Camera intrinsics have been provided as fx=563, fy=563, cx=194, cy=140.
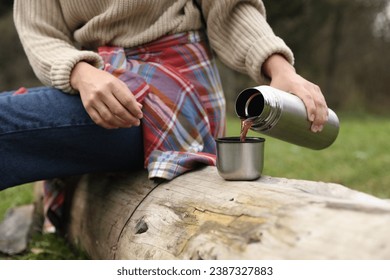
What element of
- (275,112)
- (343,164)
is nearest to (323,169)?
(343,164)

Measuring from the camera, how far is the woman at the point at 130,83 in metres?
1.73

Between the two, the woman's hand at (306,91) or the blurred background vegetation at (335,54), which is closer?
the woman's hand at (306,91)

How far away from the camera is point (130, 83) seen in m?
1.83

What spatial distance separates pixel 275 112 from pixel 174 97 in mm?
468

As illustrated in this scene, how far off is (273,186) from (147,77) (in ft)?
2.32

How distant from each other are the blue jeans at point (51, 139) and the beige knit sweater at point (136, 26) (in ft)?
0.57

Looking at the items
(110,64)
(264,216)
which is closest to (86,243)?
(110,64)

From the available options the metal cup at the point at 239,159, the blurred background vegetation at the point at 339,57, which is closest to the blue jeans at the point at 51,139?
the metal cup at the point at 239,159

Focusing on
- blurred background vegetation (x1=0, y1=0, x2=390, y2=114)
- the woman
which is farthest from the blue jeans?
blurred background vegetation (x1=0, y1=0, x2=390, y2=114)

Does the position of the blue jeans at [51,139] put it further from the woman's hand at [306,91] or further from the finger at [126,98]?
the woman's hand at [306,91]

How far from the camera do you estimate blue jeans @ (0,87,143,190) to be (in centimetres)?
175

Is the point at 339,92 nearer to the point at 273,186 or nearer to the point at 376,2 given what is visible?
the point at 376,2

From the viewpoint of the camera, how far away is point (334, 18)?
1357 centimetres

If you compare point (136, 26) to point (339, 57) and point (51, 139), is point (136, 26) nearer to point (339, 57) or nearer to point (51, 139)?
point (51, 139)
